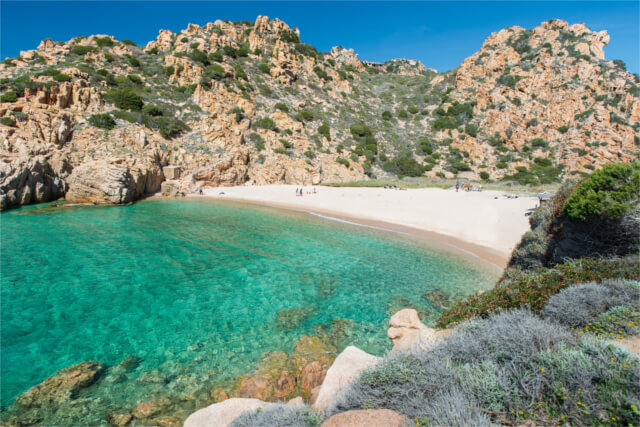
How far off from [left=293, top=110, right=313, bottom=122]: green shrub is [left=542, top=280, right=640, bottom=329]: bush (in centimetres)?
4341

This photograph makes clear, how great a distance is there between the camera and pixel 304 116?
145 ft

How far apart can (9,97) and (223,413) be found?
36785 millimetres

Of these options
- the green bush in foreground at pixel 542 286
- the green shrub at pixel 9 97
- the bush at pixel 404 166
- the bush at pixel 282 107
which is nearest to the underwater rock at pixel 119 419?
the green bush in foreground at pixel 542 286

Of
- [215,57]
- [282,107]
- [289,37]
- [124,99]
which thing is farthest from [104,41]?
[289,37]

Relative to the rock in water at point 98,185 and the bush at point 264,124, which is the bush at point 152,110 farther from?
the rock in water at point 98,185

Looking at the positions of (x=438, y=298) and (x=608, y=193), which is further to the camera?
(x=438, y=298)

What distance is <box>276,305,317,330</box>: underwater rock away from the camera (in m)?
6.57

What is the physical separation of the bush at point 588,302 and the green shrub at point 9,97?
3953 centimetres

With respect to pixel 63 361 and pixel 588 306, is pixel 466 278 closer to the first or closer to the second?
pixel 588 306

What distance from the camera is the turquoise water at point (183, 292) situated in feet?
17.0

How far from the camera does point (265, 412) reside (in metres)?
3.13

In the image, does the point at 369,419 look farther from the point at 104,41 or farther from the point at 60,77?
the point at 104,41

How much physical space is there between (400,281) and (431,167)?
3495 cm

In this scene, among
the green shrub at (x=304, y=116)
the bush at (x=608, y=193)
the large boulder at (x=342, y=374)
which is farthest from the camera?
the green shrub at (x=304, y=116)
